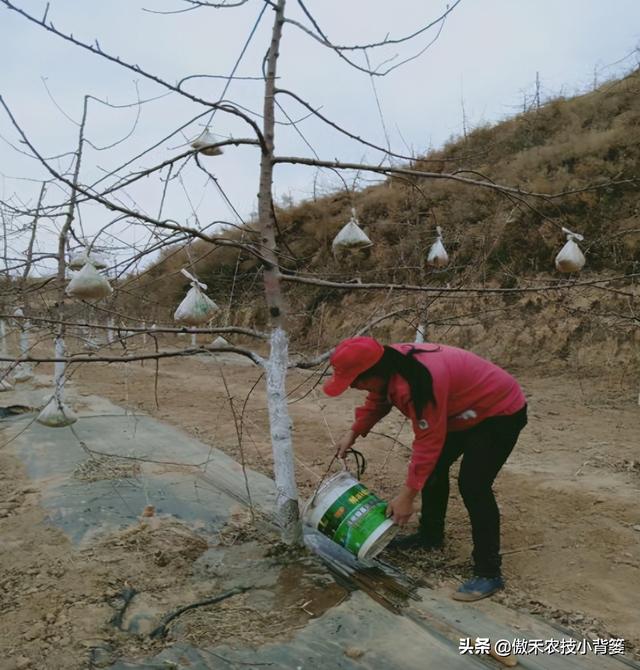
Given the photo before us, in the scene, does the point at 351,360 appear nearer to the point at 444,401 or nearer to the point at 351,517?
the point at 444,401

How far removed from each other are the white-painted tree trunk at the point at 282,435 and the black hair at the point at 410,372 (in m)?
0.55

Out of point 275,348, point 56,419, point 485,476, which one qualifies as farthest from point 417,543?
point 56,419

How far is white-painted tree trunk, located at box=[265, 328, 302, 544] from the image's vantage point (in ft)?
9.14

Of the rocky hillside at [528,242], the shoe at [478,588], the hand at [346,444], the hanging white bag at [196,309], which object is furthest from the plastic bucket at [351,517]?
the rocky hillside at [528,242]

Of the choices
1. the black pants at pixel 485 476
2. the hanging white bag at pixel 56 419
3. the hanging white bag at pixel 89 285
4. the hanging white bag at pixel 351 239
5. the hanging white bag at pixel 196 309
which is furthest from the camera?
the hanging white bag at pixel 56 419

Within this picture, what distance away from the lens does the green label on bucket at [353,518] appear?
2.49m

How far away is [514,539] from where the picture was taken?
322 cm

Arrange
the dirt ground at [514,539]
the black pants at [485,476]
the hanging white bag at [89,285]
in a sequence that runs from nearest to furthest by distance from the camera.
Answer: the dirt ground at [514,539]
the black pants at [485,476]
the hanging white bag at [89,285]

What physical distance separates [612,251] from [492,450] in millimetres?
8237

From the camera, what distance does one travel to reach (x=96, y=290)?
118 inches

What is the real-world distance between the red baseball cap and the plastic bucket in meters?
0.54

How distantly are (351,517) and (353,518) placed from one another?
0.01m

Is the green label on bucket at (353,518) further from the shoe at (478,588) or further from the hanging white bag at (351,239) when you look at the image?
the hanging white bag at (351,239)

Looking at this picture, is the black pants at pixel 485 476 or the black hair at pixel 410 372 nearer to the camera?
the black hair at pixel 410 372
